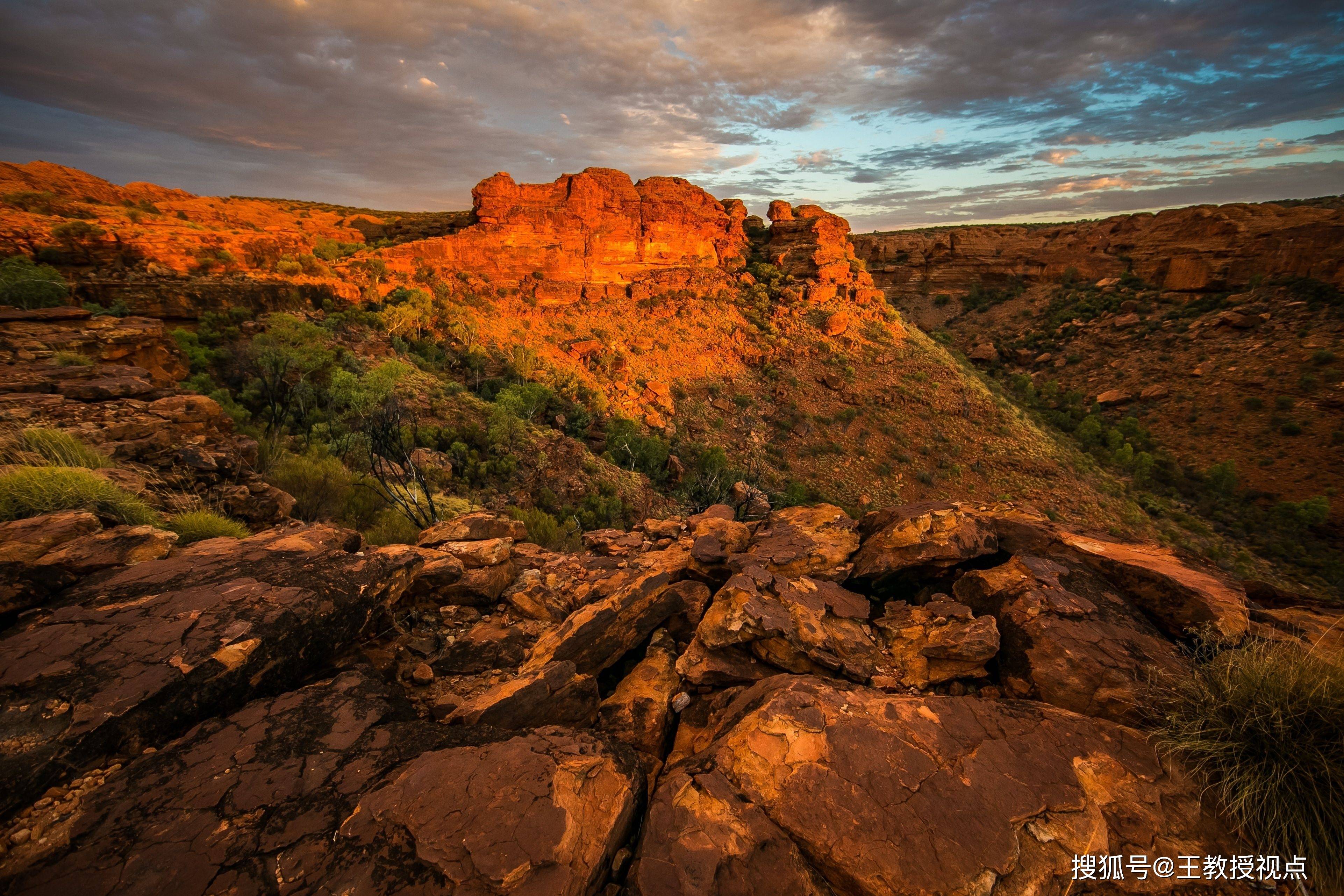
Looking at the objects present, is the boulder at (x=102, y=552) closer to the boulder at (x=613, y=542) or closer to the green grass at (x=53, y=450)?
the green grass at (x=53, y=450)

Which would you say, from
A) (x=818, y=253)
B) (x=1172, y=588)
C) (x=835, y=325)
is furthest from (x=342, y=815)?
(x=818, y=253)

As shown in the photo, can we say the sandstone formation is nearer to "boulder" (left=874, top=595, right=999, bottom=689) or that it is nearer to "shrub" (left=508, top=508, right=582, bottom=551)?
"shrub" (left=508, top=508, right=582, bottom=551)

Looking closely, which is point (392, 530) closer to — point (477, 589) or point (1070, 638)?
point (477, 589)

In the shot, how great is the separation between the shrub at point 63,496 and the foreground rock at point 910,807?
6.07 metres

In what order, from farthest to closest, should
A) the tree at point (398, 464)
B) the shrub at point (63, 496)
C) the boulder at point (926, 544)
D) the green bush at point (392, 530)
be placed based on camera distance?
the tree at point (398, 464) → the green bush at point (392, 530) → the boulder at point (926, 544) → the shrub at point (63, 496)

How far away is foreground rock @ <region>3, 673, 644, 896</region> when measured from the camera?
2100 mm

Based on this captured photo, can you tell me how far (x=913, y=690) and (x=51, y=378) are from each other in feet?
39.7

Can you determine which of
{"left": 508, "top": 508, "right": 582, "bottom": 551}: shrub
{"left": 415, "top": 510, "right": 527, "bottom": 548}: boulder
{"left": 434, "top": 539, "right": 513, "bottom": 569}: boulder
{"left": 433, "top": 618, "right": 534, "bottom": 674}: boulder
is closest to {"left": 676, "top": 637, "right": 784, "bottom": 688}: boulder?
{"left": 433, "top": 618, "right": 534, "bottom": 674}: boulder

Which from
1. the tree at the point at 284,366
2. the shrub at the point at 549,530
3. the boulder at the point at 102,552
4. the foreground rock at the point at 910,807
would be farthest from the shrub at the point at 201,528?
the tree at the point at 284,366

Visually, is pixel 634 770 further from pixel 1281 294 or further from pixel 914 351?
pixel 1281 294

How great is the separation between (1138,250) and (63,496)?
53.5 m

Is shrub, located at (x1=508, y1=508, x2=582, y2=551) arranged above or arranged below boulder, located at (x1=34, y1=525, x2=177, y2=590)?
below

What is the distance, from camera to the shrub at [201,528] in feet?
16.2

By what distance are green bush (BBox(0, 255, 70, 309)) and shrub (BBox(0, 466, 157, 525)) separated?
40.9ft
